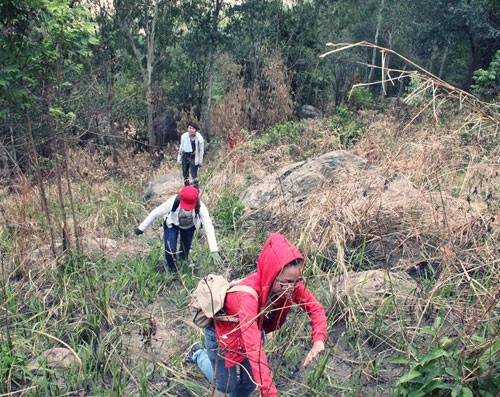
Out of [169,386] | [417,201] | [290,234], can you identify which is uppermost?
[417,201]

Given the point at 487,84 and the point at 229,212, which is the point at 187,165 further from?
the point at 487,84

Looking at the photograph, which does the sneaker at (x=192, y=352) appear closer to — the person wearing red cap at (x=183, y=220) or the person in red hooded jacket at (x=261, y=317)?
the person in red hooded jacket at (x=261, y=317)

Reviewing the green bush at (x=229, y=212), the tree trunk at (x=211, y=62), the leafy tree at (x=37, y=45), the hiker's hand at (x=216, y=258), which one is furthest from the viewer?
the tree trunk at (x=211, y=62)

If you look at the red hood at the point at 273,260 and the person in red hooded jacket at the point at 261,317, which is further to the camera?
the red hood at the point at 273,260

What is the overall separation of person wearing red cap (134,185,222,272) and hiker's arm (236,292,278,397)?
→ 2.00m

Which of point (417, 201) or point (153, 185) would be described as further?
point (153, 185)

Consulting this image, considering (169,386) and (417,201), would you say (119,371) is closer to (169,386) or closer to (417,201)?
(169,386)

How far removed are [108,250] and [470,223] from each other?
3.38 meters

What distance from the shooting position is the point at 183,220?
4.57m

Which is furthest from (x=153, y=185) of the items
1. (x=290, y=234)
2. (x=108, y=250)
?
(x=290, y=234)

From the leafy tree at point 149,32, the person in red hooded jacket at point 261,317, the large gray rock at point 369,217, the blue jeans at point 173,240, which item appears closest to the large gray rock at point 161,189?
the large gray rock at point 369,217

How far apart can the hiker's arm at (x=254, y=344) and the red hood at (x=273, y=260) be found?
9 centimetres

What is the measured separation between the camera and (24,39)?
4176mm

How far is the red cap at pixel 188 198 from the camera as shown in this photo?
4.43 m
